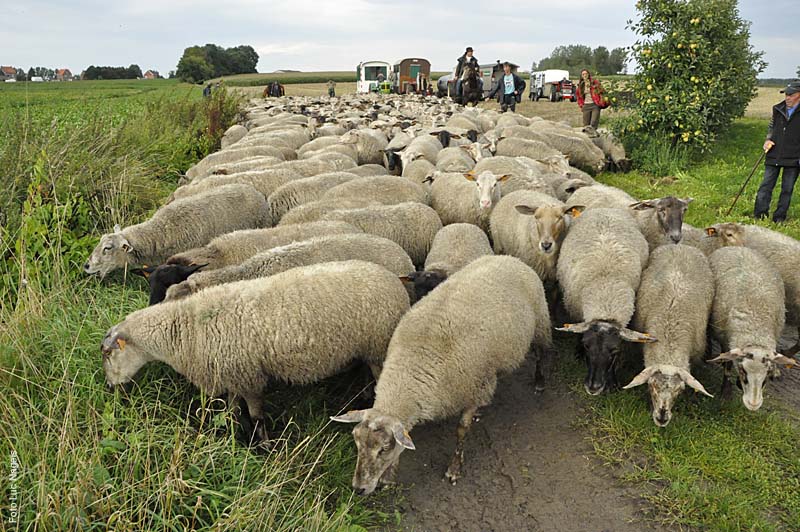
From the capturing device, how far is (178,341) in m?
3.75

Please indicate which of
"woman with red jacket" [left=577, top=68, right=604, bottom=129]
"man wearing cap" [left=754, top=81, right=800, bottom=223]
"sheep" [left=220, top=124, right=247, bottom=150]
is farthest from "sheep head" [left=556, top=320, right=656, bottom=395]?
"woman with red jacket" [left=577, top=68, right=604, bottom=129]

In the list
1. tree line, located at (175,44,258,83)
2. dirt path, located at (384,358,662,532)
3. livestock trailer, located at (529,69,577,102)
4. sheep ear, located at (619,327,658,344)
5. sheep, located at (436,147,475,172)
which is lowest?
dirt path, located at (384,358,662,532)

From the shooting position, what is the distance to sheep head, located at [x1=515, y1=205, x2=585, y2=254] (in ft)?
17.3

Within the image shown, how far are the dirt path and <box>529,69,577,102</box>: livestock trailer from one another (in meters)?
30.5

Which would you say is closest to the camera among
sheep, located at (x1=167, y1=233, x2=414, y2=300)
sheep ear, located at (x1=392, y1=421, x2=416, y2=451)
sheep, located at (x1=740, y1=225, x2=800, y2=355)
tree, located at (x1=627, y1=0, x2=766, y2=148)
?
sheep ear, located at (x1=392, y1=421, x2=416, y2=451)

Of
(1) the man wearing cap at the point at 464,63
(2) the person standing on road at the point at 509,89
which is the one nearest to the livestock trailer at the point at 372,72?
(1) the man wearing cap at the point at 464,63

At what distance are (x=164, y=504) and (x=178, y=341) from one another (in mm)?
1304

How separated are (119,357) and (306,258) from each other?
161 centimetres

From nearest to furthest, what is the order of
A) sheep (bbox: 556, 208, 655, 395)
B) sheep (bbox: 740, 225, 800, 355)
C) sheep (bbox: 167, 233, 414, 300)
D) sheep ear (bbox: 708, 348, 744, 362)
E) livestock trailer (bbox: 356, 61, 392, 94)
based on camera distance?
sheep ear (bbox: 708, 348, 744, 362)
sheep (bbox: 556, 208, 655, 395)
sheep (bbox: 167, 233, 414, 300)
sheep (bbox: 740, 225, 800, 355)
livestock trailer (bbox: 356, 61, 392, 94)

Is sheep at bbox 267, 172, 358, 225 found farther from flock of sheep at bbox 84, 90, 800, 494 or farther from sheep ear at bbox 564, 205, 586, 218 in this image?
sheep ear at bbox 564, 205, 586, 218

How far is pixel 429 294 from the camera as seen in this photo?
4.06 m

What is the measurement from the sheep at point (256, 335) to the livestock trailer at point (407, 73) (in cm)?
3613

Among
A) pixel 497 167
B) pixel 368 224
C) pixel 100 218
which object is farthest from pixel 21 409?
pixel 497 167

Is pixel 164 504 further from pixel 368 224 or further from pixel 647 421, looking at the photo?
pixel 368 224
